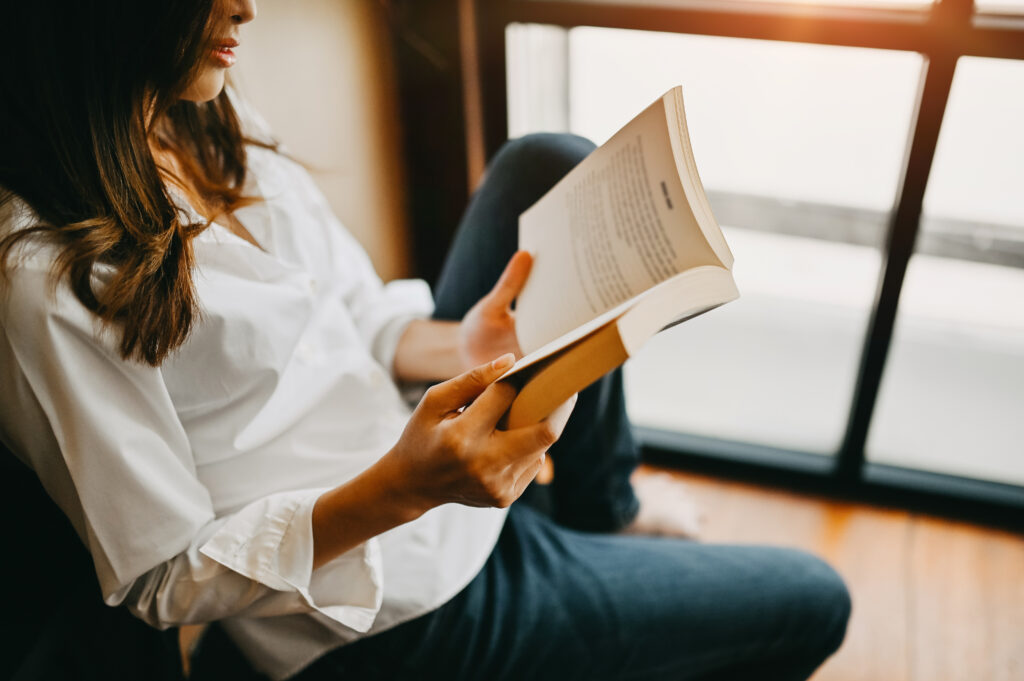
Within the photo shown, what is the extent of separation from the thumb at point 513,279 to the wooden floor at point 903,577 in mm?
709

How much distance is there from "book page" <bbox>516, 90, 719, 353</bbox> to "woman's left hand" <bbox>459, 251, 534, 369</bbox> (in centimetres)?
2

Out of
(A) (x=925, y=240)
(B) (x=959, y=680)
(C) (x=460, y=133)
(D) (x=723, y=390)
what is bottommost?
(B) (x=959, y=680)

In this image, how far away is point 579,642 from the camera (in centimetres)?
74

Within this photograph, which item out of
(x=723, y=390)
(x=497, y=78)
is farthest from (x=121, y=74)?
(x=723, y=390)

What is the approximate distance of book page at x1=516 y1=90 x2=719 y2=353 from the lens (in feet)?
1.82

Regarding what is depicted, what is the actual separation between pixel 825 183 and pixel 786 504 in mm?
544

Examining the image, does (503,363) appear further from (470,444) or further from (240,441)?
(240,441)


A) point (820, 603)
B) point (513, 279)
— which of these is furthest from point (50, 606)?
point (820, 603)

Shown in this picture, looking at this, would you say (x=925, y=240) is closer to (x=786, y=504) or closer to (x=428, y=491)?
(x=786, y=504)

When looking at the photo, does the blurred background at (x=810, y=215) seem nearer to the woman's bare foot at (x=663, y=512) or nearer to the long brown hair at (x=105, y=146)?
the woman's bare foot at (x=663, y=512)

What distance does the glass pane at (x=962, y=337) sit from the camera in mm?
1156

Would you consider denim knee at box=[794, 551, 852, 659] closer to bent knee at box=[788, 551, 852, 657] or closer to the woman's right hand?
bent knee at box=[788, 551, 852, 657]

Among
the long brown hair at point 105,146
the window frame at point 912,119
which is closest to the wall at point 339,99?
the window frame at point 912,119

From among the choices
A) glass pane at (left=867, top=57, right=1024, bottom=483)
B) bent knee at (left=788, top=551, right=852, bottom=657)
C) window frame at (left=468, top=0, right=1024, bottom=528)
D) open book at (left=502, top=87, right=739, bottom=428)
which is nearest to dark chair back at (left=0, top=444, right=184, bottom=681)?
open book at (left=502, top=87, right=739, bottom=428)
